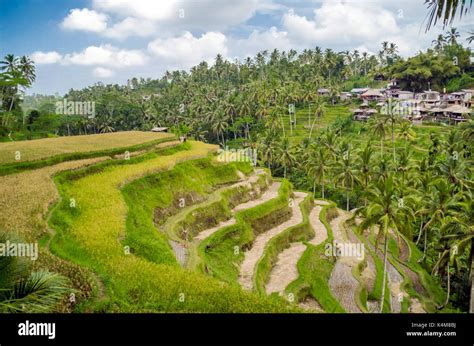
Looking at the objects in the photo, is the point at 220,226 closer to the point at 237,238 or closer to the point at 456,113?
the point at 237,238

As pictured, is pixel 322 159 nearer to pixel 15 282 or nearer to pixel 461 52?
pixel 15 282

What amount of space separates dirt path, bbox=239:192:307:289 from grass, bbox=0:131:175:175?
1363 cm

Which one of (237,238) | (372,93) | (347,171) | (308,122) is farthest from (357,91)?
(237,238)

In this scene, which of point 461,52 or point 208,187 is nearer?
point 208,187

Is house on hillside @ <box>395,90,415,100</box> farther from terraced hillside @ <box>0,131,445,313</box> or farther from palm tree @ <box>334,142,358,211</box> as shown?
terraced hillside @ <box>0,131,445,313</box>

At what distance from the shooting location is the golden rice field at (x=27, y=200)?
15.6 meters

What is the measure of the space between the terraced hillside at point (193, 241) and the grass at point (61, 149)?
95 centimetres

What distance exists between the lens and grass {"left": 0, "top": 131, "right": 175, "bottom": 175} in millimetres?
24984

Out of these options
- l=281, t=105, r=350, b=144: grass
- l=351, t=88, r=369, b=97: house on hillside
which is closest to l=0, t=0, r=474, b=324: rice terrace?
l=281, t=105, r=350, b=144: grass

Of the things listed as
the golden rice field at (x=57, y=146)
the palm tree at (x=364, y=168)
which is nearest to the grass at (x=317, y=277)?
the palm tree at (x=364, y=168)

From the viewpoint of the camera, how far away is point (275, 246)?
28188 millimetres

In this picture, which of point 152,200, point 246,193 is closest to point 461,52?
point 246,193
